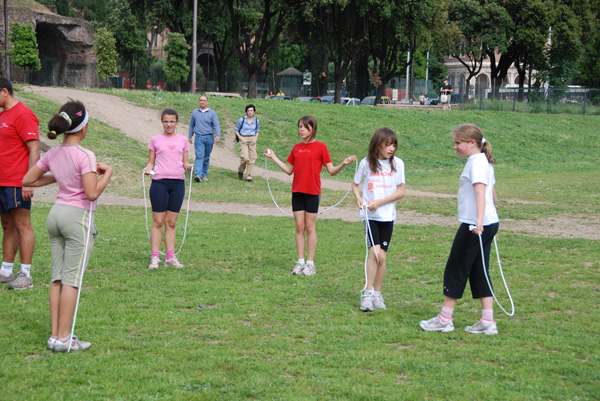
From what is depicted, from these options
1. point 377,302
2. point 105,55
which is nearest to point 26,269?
point 377,302

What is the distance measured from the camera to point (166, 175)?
7945 mm

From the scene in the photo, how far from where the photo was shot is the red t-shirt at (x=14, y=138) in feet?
21.8

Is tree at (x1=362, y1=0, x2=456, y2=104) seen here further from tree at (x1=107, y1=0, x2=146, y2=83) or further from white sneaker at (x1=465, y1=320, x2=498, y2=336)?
white sneaker at (x1=465, y1=320, x2=498, y2=336)

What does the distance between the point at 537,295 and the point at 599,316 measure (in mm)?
920

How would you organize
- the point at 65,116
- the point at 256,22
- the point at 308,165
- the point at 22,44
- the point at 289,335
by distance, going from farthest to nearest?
the point at 256,22 → the point at 22,44 → the point at 308,165 → the point at 289,335 → the point at 65,116

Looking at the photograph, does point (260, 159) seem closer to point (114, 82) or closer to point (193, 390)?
point (193, 390)

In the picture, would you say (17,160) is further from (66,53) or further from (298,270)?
(66,53)

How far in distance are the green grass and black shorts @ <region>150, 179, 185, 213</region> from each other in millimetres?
822

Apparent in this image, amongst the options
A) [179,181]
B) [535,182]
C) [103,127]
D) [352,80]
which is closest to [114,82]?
[352,80]

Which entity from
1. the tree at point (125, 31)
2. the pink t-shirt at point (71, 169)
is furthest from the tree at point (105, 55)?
the pink t-shirt at point (71, 169)

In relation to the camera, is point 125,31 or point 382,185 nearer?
point 382,185

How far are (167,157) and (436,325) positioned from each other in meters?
4.01

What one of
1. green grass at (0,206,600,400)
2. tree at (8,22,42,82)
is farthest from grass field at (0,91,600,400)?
tree at (8,22,42,82)

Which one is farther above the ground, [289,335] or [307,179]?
[307,179]
